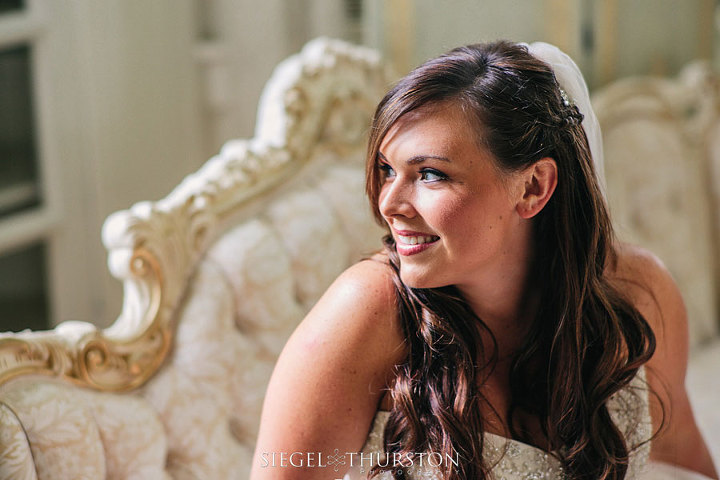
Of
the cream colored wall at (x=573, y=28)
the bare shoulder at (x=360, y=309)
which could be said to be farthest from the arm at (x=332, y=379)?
the cream colored wall at (x=573, y=28)

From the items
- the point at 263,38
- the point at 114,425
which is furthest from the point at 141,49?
the point at 114,425

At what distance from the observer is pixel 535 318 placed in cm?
139

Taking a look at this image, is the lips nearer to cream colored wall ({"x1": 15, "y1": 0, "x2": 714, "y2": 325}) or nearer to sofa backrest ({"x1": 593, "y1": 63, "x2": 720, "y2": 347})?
cream colored wall ({"x1": 15, "y1": 0, "x2": 714, "y2": 325})

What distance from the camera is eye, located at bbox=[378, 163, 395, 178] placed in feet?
4.05

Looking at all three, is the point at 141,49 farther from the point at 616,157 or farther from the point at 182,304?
the point at 616,157

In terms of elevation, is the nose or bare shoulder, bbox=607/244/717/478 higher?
the nose

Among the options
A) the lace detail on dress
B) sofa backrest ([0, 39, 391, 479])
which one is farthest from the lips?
sofa backrest ([0, 39, 391, 479])

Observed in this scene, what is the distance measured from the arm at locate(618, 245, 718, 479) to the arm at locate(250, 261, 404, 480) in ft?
1.70

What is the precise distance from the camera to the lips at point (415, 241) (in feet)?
3.87

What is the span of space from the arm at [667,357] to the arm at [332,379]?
0.52m

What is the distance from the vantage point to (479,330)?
4.51ft

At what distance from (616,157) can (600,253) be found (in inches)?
50.1

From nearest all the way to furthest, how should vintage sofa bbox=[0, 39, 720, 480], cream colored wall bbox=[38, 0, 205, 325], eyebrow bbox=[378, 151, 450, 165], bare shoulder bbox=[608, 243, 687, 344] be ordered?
eyebrow bbox=[378, 151, 450, 165]
vintage sofa bbox=[0, 39, 720, 480]
bare shoulder bbox=[608, 243, 687, 344]
cream colored wall bbox=[38, 0, 205, 325]

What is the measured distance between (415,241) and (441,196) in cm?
8
